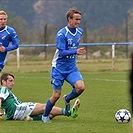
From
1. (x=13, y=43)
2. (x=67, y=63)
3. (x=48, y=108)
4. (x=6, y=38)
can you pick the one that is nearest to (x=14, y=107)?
(x=48, y=108)

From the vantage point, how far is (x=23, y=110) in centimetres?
1097

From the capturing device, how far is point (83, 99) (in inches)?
595

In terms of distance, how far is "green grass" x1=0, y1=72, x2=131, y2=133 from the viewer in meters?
10.1

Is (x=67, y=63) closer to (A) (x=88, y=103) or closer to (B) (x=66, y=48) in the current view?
(B) (x=66, y=48)

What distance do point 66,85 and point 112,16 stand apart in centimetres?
5486

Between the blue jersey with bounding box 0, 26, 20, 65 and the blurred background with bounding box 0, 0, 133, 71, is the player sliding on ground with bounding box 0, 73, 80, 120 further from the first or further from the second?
the blurred background with bounding box 0, 0, 133, 71

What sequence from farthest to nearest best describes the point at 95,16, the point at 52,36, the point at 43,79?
the point at 95,16 < the point at 52,36 < the point at 43,79

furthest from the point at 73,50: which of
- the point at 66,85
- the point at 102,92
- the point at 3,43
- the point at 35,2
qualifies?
the point at 35,2

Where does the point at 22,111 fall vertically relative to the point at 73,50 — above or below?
below

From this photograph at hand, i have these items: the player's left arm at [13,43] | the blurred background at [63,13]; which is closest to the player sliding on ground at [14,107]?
the player's left arm at [13,43]

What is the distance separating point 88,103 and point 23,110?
3.38 meters

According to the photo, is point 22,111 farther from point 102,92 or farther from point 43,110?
point 102,92

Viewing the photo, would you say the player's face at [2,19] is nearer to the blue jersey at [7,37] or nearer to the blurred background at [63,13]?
the blue jersey at [7,37]

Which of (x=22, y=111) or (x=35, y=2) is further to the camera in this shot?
(x=35, y=2)
